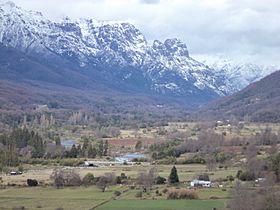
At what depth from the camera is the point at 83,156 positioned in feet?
467

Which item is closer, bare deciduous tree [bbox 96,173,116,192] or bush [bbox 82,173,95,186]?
bare deciduous tree [bbox 96,173,116,192]

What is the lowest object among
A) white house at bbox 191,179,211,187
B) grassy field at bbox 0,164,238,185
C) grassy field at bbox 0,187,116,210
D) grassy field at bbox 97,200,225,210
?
grassy field at bbox 97,200,225,210

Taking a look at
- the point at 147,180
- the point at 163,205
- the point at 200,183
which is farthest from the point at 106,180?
the point at 163,205

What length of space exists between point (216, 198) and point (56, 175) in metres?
28.0

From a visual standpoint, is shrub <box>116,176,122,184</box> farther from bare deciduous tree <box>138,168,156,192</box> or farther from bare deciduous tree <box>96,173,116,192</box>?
bare deciduous tree <box>138,168,156,192</box>

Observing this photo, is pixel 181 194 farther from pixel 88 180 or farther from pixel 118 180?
pixel 88 180

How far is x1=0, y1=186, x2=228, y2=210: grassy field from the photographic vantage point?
73062mm

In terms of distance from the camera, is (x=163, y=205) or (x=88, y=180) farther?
(x=88, y=180)

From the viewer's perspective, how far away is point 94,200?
78.5m

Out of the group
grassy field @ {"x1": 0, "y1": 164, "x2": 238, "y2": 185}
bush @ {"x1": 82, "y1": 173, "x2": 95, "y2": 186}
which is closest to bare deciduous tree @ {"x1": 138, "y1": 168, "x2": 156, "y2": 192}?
grassy field @ {"x1": 0, "y1": 164, "x2": 238, "y2": 185}

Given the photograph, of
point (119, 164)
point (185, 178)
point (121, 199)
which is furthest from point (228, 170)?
point (121, 199)

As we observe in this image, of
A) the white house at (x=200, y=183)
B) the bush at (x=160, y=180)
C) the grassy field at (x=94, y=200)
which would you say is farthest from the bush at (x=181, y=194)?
the bush at (x=160, y=180)

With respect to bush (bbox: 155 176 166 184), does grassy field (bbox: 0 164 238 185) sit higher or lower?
higher

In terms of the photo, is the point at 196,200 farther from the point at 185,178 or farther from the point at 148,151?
the point at 148,151
